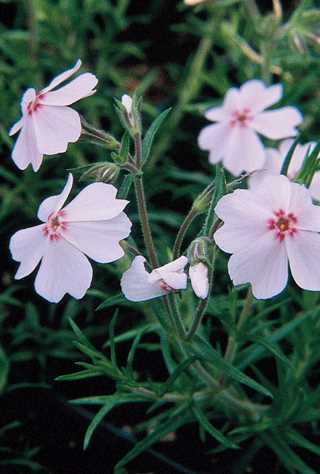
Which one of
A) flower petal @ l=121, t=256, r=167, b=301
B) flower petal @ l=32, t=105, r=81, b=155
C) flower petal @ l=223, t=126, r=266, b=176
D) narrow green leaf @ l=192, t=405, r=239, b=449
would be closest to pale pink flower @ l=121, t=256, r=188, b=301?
flower petal @ l=121, t=256, r=167, b=301

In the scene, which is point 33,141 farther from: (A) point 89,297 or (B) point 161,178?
(B) point 161,178

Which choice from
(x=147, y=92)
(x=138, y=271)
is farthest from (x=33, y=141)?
(x=147, y=92)

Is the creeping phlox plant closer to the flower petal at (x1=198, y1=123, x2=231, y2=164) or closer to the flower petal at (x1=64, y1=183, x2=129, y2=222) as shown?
the flower petal at (x1=64, y1=183, x2=129, y2=222)

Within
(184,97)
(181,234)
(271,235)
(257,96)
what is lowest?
(271,235)

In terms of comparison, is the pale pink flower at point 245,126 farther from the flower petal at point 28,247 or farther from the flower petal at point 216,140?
the flower petal at point 28,247

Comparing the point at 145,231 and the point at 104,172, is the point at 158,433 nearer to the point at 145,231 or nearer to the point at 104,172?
the point at 145,231

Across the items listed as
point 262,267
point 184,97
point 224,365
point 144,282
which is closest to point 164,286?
point 144,282

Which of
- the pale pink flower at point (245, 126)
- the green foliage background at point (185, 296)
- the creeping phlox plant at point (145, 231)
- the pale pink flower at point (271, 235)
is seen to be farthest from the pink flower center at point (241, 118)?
the pale pink flower at point (271, 235)
